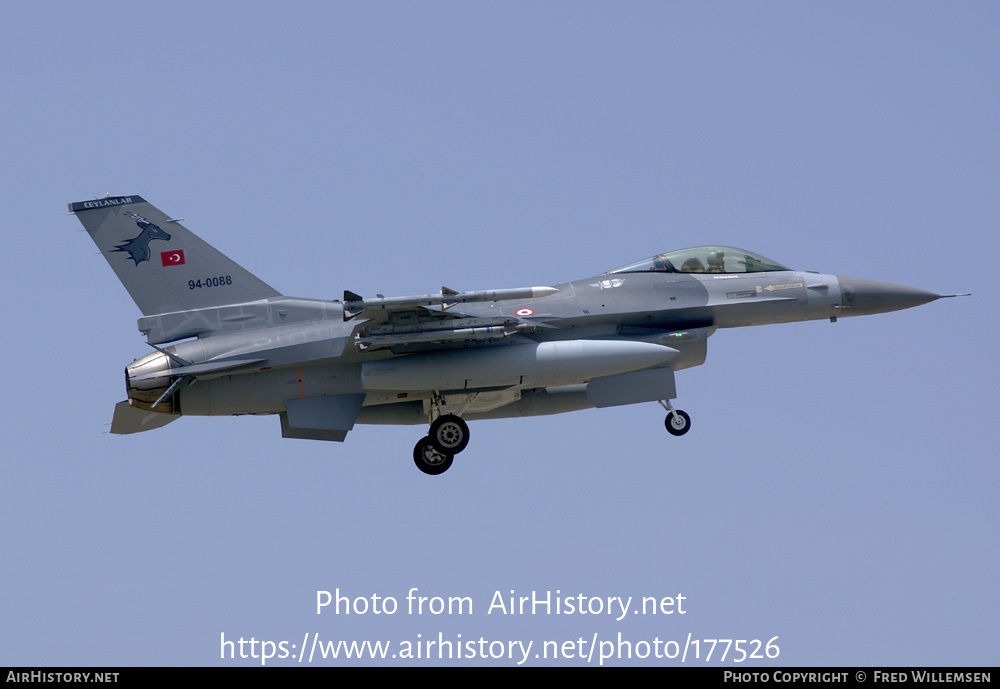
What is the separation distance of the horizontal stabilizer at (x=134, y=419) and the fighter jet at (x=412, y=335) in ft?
0.07

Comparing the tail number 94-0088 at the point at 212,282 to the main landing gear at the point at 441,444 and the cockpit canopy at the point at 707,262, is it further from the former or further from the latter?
the cockpit canopy at the point at 707,262

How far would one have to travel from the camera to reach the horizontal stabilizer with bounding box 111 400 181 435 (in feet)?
64.7

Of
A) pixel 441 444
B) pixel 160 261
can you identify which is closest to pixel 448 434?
pixel 441 444

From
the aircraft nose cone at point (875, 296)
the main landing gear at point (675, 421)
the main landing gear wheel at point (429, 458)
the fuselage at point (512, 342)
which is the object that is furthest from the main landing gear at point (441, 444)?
the aircraft nose cone at point (875, 296)

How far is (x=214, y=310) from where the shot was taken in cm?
1966

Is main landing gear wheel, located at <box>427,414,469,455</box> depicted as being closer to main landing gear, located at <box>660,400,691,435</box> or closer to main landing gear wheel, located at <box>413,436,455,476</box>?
main landing gear wheel, located at <box>413,436,455,476</box>

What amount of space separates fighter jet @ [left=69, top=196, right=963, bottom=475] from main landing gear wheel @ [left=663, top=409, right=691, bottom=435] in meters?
0.02

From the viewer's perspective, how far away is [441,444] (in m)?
20.1

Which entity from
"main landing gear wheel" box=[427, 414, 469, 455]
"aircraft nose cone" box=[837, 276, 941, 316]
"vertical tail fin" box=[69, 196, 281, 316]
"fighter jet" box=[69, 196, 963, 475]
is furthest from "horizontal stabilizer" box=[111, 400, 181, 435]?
"aircraft nose cone" box=[837, 276, 941, 316]

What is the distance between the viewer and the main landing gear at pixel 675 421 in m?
20.4

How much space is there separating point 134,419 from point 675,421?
25.0 feet
